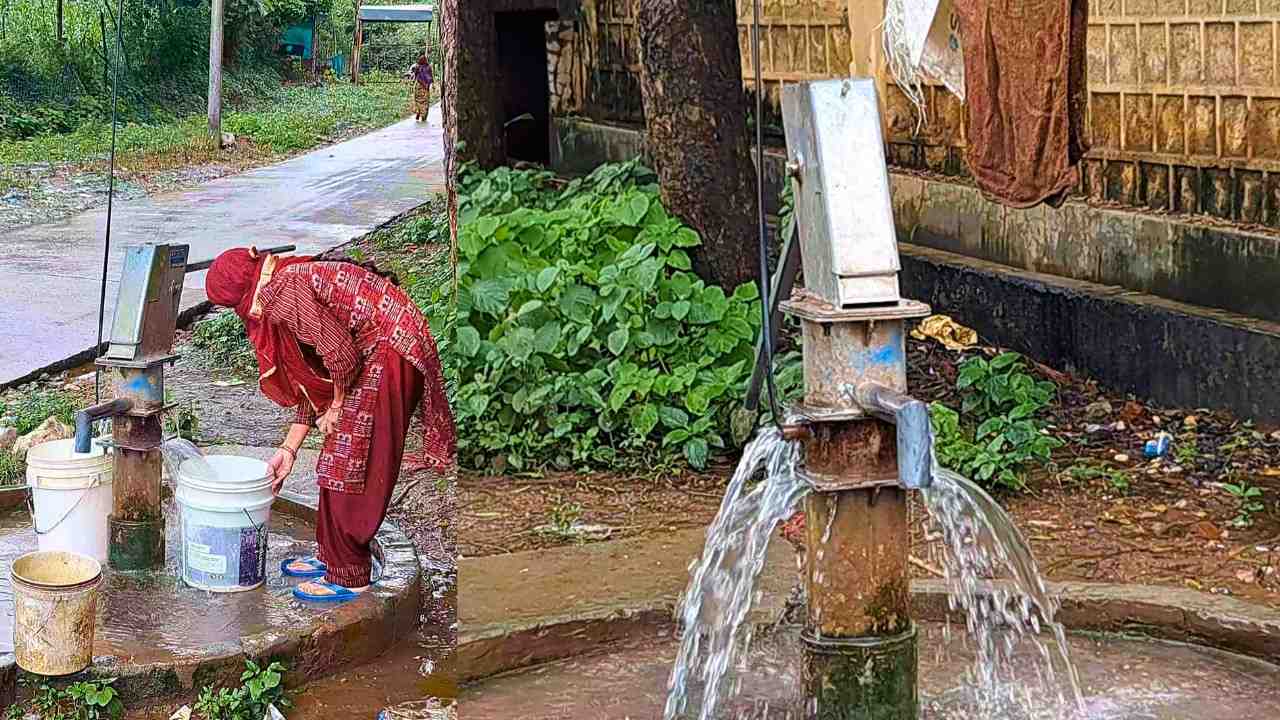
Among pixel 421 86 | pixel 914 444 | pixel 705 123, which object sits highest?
pixel 421 86

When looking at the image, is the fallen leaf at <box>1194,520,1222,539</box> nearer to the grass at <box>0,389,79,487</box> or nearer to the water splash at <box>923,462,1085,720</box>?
the water splash at <box>923,462,1085,720</box>

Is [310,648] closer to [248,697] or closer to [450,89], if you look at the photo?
[248,697]

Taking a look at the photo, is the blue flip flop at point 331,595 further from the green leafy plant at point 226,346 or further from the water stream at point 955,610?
the green leafy plant at point 226,346

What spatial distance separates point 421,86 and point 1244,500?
10.0 feet

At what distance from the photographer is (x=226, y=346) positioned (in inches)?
256

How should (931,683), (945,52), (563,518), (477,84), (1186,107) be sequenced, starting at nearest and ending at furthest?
(931,683) < (945,52) < (563,518) < (1186,107) < (477,84)

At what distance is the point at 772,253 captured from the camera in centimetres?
718

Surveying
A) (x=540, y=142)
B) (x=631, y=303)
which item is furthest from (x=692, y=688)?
(x=540, y=142)

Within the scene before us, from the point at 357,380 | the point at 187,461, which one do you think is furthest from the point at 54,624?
the point at 357,380

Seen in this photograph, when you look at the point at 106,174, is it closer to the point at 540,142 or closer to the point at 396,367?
the point at 396,367

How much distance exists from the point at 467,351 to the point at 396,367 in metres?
1.74

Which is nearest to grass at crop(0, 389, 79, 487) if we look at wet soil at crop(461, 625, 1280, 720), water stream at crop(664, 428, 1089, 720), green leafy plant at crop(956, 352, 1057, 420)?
wet soil at crop(461, 625, 1280, 720)

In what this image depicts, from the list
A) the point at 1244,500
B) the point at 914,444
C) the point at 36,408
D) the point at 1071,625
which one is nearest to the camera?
the point at 914,444

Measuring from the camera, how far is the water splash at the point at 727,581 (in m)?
3.09
